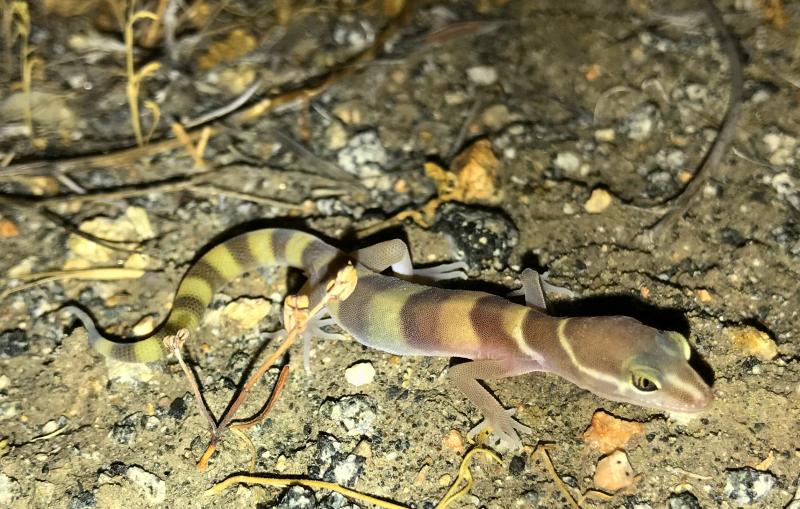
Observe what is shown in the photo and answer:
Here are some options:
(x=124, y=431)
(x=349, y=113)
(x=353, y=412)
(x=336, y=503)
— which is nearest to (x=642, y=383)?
(x=353, y=412)

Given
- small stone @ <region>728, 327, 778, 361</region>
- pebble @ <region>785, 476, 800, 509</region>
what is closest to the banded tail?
small stone @ <region>728, 327, 778, 361</region>

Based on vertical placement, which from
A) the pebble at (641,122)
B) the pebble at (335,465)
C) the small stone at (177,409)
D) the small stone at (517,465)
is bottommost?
the small stone at (177,409)

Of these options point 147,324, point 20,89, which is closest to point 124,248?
point 147,324

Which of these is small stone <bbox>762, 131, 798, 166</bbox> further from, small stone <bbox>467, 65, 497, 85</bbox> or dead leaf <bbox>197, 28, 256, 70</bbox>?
dead leaf <bbox>197, 28, 256, 70</bbox>

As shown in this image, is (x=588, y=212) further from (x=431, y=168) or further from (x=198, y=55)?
(x=198, y=55)

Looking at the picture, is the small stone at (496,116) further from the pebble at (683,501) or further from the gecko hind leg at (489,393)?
the pebble at (683,501)

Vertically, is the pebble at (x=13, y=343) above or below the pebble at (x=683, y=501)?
below

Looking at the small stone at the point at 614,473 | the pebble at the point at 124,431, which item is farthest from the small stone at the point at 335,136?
the small stone at the point at 614,473
